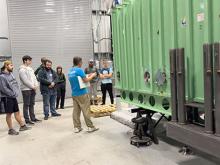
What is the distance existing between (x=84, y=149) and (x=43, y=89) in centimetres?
377

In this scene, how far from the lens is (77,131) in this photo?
6602mm

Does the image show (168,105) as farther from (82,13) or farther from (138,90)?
(82,13)

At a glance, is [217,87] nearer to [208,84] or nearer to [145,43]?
[208,84]

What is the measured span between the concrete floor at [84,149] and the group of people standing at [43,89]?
1.65 ft

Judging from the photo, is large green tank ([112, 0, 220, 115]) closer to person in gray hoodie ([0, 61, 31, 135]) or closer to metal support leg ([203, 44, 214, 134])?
metal support leg ([203, 44, 214, 134])

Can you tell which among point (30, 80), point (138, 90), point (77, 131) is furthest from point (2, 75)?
→ point (138, 90)

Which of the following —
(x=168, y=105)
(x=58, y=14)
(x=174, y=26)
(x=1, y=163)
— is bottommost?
(x=1, y=163)

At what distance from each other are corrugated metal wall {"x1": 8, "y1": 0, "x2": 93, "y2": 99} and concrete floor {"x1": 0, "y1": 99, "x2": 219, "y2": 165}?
6.21m

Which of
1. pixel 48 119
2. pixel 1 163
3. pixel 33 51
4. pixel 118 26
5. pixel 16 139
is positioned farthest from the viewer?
pixel 33 51

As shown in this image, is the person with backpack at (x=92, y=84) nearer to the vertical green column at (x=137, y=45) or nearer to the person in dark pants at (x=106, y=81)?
the person in dark pants at (x=106, y=81)

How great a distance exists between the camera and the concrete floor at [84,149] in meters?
4.48

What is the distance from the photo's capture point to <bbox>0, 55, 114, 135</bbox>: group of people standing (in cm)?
642

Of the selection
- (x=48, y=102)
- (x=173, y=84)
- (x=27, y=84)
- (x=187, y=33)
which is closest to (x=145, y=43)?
(x=187, y=33)

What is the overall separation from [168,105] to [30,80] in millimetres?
4788
